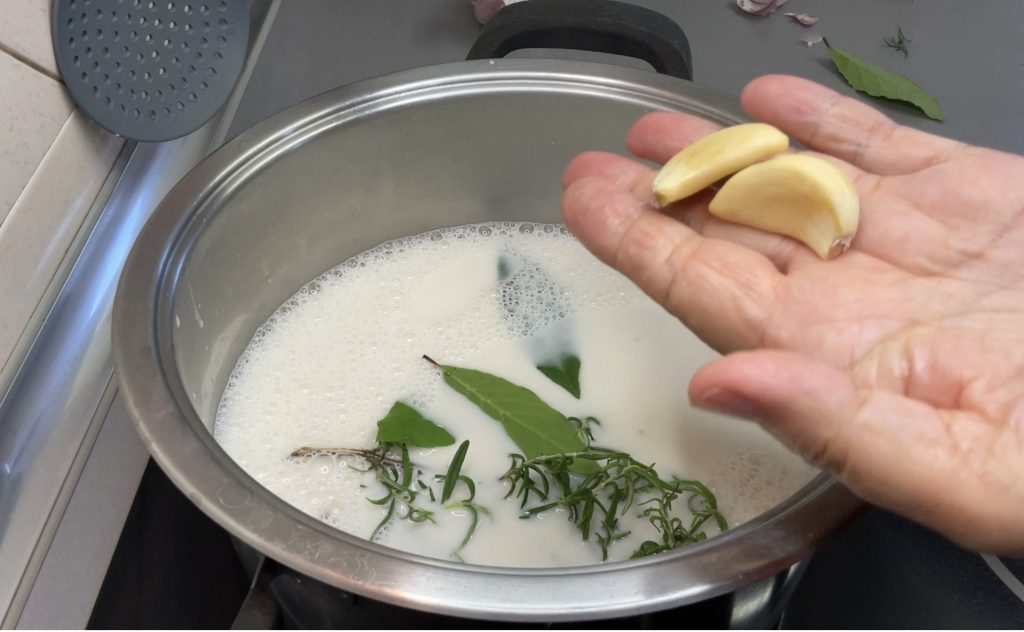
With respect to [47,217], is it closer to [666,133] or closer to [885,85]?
[666,133]

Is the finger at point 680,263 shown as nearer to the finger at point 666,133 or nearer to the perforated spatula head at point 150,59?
the finger at point 666,133

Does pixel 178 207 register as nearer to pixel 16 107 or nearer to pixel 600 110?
pixel 16 107

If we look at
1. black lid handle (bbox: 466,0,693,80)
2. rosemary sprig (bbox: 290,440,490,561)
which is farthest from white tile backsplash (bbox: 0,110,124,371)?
black lid handle (bbox: 466,0,693,80)

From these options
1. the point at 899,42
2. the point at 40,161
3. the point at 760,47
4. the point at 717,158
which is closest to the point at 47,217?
the point at 40,161

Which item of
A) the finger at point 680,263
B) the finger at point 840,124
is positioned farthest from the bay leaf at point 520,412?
the finger at point 840,124

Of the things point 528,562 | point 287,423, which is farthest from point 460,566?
point 287,423

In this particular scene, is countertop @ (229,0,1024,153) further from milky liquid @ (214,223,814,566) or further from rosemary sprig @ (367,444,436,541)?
rosemary sprig @ (367,444,436,541)
